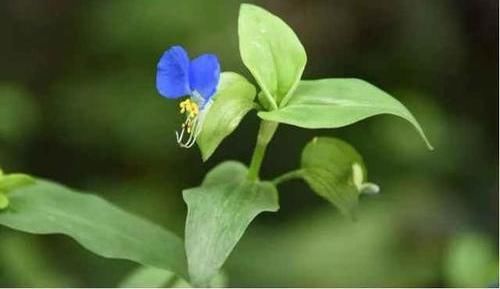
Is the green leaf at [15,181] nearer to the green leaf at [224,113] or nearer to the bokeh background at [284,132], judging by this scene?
the green leaf at [224,113]

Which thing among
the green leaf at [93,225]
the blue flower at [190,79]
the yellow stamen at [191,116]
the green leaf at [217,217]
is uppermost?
Result: the blue flower at [190,79]

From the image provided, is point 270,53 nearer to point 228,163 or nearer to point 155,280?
point 228,163

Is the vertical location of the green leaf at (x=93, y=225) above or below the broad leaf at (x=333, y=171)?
below

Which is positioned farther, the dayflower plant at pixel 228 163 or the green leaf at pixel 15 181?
the green leaf at pixel 15 181

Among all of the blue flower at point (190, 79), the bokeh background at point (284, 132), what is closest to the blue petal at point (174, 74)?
the blue flower at point (190, 79)

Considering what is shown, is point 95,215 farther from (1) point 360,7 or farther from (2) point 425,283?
(1) point 360,7

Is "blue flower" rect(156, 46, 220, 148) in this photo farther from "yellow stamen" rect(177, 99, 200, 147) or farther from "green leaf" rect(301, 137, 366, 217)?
"green leaf" rect(301, 137, 366, 217)

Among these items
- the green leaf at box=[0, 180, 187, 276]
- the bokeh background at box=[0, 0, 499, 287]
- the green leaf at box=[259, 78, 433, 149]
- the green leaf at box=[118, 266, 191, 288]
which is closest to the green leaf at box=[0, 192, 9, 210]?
the green leaf at box=[0, 180, 187, 276]
